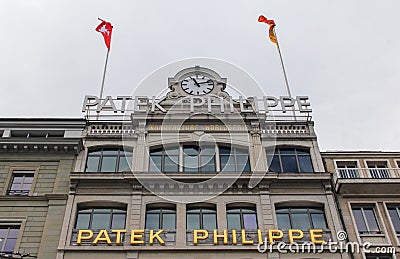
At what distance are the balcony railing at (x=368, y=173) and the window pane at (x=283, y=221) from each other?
4897 mm

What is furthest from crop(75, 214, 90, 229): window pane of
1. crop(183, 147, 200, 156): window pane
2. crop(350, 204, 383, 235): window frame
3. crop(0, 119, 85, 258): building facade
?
crop(350, 204, 383, 235): window frame

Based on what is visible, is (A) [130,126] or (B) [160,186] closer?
(B) [160,186]

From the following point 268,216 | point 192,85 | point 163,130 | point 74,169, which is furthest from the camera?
point 192,85

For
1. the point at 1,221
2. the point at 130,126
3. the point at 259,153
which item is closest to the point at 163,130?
the point at 130,126

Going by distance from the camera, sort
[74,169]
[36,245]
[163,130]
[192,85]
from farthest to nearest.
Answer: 1. [192,85]
2. [163,130]
3. [74,169]
4. [36,245]

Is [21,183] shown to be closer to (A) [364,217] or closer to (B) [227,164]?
(B) [227,164]

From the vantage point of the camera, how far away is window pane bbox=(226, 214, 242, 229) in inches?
1083

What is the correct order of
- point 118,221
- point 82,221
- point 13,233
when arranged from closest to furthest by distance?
point 13,233
point 82,221
point 118,221

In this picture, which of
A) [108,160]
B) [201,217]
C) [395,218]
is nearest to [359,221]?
[395,218]

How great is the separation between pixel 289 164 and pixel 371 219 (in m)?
6.31

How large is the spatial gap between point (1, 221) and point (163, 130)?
1203 centimetres

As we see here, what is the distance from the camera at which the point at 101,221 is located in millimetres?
27531

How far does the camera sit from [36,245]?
84.2ft

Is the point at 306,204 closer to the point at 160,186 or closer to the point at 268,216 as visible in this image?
the point at 268,216
